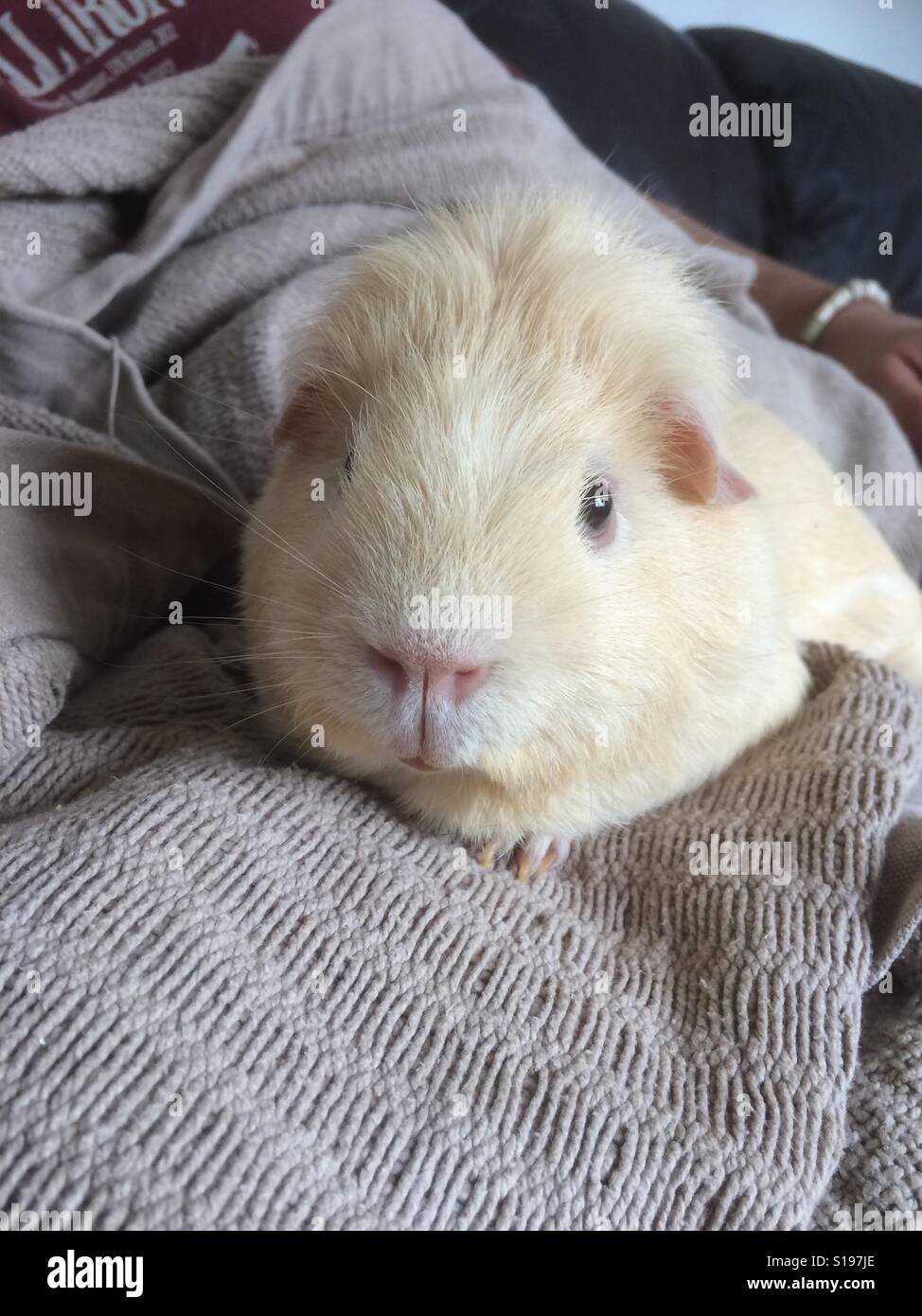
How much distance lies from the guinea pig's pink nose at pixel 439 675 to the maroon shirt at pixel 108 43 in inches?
65.1

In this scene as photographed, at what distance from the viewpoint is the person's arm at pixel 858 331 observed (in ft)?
8.49

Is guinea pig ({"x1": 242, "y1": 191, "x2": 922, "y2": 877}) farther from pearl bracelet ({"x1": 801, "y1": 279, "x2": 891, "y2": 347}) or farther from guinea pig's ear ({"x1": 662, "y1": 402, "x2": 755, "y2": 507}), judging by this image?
pearl bracelet ({"x1": 801, "y1": 279, "x2": 891, "y2": 347})

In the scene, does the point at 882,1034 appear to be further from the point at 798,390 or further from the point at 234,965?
the point at 798,390

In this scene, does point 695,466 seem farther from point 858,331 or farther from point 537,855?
point 858,331

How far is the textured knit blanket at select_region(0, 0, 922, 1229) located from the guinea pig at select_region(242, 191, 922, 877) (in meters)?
0.11

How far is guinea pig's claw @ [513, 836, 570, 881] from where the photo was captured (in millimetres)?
1202

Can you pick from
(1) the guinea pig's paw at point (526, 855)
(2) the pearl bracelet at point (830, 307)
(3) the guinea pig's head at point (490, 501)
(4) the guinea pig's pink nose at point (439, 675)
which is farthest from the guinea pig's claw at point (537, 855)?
(2) the pearl bracelet at point (830, 307)

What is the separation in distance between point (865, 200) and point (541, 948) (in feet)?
11.8

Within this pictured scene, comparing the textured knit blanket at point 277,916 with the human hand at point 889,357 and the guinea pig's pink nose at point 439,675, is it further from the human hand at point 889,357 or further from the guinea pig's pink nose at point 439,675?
the human hand at point 889,357

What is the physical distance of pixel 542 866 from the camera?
4.02 feet

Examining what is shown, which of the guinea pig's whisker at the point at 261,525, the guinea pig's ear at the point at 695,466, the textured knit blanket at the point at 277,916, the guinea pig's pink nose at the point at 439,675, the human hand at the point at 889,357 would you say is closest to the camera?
the textured knit blanket at the point at 277,916

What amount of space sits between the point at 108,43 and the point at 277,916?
193cm

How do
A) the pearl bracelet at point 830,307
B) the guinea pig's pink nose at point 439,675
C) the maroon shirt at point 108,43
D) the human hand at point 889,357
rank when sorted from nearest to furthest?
the guinea pig's pink nose at point 439,675 < the maroon shirt at point 108,43 < the human hand at point 889,357 < the pearl bracelet at point 830,307

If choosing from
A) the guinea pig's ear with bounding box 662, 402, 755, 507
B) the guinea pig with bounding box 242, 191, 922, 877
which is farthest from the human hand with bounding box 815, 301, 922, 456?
the guinea pig's ear with bounding box 662, 402, 755, 507
